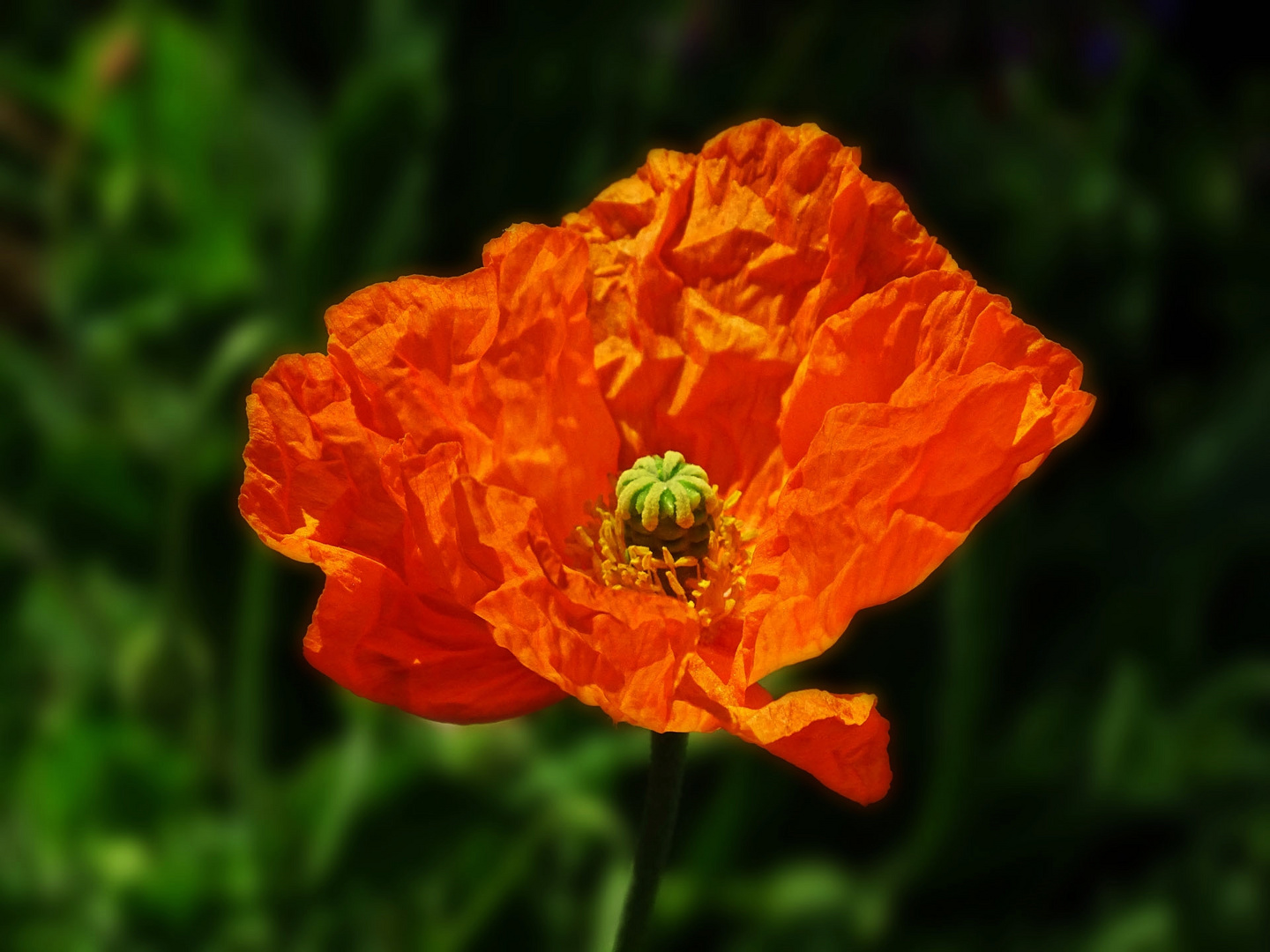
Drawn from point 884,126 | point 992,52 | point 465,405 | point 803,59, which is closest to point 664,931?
point 465,405

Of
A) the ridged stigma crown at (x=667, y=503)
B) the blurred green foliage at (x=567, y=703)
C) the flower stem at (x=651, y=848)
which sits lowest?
the blurred green foliage at (x=567, y=703)

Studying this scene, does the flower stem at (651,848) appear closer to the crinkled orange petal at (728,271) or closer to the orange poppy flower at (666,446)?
the orange poppy flower at (666,446)

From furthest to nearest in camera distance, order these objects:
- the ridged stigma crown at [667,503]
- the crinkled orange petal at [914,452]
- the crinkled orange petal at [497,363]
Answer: the ridged stigma crown at [667,503], the crinkled orange petal at [497,363], the crinkled orange petal at [914,452]

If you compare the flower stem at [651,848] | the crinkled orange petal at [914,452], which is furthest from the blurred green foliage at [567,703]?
the flower stem at [651,848]

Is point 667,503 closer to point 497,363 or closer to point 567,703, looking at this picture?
point 497,363

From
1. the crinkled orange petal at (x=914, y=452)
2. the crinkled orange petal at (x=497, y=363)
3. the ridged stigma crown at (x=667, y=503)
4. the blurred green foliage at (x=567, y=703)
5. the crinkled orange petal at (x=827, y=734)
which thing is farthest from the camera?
the blurred green foliage at (x=567, y=703)

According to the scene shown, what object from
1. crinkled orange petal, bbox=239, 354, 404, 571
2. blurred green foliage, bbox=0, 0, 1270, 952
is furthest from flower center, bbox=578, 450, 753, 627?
blurred green foliage, bbox=0, 0, 1270, 952

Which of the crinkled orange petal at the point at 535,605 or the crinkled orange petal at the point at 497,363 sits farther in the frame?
the crinkled orange petal at the point at 497,363
